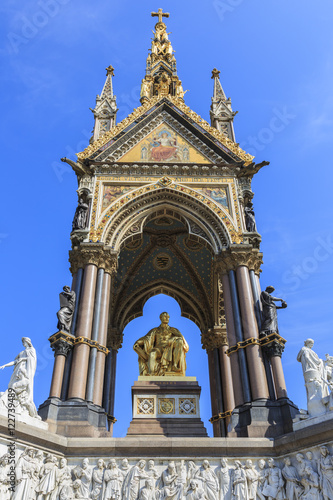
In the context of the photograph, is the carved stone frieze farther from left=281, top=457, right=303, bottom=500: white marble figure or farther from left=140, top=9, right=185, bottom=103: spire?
left=140, top=9, right=185, bottom=103: spire

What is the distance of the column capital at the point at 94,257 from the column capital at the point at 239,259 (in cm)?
379

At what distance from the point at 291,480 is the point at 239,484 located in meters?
1.19

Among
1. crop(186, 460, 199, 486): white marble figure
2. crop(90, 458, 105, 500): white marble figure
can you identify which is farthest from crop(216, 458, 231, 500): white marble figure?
crop(90, 458, 105, 500): white marble figure

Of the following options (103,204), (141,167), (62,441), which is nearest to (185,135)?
(141,167)

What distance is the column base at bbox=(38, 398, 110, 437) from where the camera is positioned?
470 inches

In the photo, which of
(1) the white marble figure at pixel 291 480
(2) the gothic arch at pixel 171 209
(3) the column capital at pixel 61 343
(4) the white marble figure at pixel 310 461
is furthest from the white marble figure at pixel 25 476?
(2) the gothic arch at pixel 171 209

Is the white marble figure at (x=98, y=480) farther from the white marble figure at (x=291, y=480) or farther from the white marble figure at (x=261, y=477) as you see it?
the white marble figure at (x=291, y=480)

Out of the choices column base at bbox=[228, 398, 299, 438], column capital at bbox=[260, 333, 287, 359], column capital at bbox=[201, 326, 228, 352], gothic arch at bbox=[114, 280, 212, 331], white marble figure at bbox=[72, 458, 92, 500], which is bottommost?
white marble figure at bbox=[72, 458, 92, 500]

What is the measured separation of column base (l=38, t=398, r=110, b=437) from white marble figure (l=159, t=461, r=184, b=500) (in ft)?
7.10

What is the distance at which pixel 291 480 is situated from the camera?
10.7m

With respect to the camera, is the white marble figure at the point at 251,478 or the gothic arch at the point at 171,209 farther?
the gothic arch at the point at 171,209

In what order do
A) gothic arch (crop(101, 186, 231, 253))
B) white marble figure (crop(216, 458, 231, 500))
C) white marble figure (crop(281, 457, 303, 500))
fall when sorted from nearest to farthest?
white marble figure (crop(281, 457, 303, 500)) → white marble figure (crop(216, 458, 231, 500)) → gothic arch (crop(101, 186, 231, 253))

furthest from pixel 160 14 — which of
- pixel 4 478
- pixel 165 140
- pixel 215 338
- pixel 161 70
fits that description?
pixel 4 478

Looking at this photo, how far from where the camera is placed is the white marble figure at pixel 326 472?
9.93m
